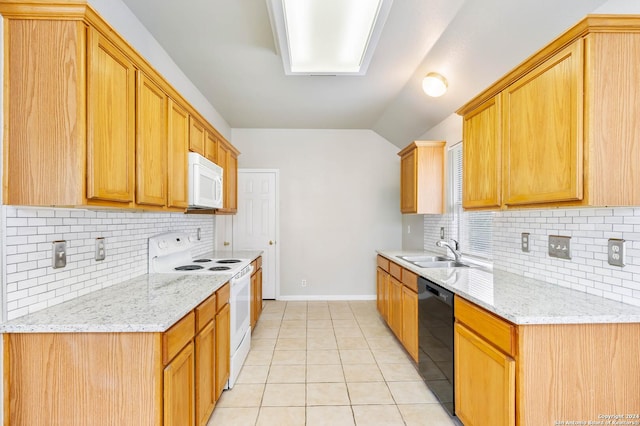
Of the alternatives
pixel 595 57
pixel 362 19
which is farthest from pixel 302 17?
pixel 595 57

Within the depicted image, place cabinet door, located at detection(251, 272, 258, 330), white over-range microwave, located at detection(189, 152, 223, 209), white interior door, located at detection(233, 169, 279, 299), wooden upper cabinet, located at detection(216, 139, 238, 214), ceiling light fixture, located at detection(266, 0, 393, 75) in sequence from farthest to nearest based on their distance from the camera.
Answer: white interior door, located at detection(233, 169, 279, 299), wooden upper cabinet, located at detection(216, 139, 238, 214), cabinet door, located at detection(251, 272, 258, 330), white over-range microwave, located at detection(189, 152, 223, 209), ceiling light fixture, located at detection(266, 0, 393, 75)

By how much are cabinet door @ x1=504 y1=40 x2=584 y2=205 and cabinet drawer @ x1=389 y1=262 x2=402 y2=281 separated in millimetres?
1334

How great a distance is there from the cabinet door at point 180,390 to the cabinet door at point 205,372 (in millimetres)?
75

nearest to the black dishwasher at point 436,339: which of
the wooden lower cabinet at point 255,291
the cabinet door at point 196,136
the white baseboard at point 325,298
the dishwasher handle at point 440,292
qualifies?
the dishwasher handle at point 440,292

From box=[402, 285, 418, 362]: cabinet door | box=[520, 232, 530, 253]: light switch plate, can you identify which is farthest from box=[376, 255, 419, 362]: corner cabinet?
box=[520, 232, 530, 253]: light switch plate

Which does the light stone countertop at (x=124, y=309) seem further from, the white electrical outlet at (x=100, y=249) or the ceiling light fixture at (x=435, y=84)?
the ceiling light fixture at (x=435, y=84)

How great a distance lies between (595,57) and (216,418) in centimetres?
286

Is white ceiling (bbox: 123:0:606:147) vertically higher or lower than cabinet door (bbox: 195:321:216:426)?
higher

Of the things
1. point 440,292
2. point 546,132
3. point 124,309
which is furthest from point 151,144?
point 546,132

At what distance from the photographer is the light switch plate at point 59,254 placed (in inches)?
59.0

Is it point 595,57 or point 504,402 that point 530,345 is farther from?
point 595,57

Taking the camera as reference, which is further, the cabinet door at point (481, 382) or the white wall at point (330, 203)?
the white wall at point (330, 203)

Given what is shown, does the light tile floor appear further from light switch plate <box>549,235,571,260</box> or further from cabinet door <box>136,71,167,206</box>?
cabinet door <box>136,71,167,206</box>

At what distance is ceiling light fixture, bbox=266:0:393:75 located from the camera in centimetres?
179
